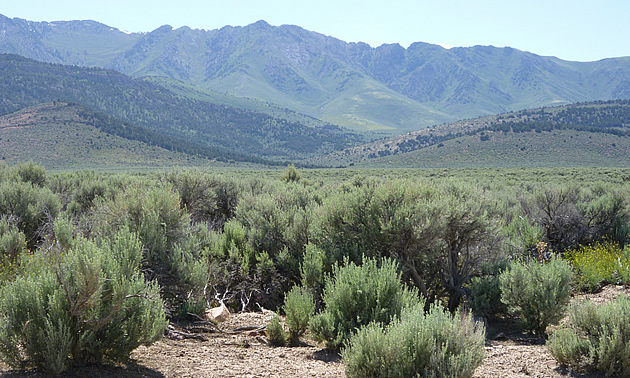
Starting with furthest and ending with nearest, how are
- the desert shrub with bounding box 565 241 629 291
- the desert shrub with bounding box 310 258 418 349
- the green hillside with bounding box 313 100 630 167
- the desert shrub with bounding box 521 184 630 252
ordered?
the green hillside with bounding box 313 100 630 167
the desert shrub with bounding box 521 184 630 252
the desert shrub with bounding box 565 241 629 291
the desert shrub with bounding box 310 258 418 349

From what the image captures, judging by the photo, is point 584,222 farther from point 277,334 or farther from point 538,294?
point 277,334

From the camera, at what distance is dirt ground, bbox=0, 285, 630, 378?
4.72m

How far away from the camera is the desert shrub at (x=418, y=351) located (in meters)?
3.98

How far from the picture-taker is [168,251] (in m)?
7.52

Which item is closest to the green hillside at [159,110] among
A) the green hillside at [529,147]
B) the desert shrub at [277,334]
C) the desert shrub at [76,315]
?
the green hillside at [529,147]

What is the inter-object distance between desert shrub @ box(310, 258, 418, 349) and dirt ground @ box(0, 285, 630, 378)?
0.31 meters

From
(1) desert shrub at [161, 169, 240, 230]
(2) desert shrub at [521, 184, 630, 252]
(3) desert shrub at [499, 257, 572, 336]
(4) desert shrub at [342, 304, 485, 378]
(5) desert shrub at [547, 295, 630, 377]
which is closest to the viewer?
(4) desert shrub at [342, 304, 485, 378]

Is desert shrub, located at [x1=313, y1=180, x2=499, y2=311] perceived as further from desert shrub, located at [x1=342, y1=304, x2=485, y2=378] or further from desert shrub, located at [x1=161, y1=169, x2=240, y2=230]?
desert shrub, located at [x1=161, y1=169, x2=240, y2=230]

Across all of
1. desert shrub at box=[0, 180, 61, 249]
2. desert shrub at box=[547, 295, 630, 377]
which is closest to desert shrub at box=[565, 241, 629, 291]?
desert shrub at box=[547, 295, 630, 377]

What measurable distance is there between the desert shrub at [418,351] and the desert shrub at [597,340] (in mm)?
1577

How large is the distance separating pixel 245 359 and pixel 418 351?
7.57ft

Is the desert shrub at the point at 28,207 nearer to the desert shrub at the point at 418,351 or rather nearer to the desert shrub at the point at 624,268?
the desert shrub at the point at 418,351

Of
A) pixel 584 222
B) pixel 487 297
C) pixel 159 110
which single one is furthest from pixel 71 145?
pixel 487 297

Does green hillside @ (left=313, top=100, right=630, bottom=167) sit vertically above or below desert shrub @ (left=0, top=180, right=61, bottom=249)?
above
